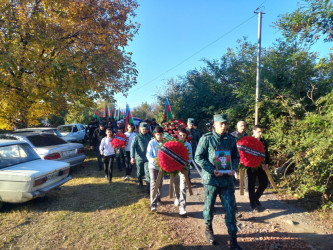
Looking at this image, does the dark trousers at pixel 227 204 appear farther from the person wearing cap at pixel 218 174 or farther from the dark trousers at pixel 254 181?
the dark trousers at pixel 254 181

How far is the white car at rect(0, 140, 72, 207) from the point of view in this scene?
14.5 feet

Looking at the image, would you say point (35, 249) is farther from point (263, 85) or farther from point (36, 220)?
point (263, 85)

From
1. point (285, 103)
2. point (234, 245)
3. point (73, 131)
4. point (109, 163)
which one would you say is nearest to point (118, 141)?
point (109, 163)

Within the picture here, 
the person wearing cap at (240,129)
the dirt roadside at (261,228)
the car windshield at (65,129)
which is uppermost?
the car windshield at (65,129)

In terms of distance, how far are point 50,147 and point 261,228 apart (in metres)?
6.51

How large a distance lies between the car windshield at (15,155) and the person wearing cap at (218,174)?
14.7ft

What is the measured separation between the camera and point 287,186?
5.59 m

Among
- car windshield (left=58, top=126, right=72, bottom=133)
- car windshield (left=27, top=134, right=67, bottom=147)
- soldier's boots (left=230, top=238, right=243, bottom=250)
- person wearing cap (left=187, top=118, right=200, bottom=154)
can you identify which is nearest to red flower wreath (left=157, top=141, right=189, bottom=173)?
soldier's boots (left=230, top=238, right=243, bottom=250)

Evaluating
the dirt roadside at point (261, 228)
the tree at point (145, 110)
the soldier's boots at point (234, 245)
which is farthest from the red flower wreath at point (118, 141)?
the tree at point (145, 110)

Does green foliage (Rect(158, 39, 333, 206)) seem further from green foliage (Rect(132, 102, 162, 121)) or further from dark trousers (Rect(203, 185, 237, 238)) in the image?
green foliage (Rect(132, 102, 162, 121))

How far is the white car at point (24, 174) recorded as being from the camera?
14.5 ft

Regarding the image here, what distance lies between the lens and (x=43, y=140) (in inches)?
284

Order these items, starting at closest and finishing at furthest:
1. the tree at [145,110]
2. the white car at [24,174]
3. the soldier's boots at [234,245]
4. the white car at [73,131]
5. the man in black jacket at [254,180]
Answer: the soldier's boots at [234,245]
the white car at [24,174]
the man in black jacket at [254,180]
the white car at [73,131]
the tree at [145,110]

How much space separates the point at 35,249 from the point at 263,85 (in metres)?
8.33
